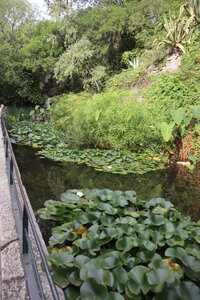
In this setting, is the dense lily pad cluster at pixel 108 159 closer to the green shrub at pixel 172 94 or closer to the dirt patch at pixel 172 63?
the green shrub at pixel 172 94

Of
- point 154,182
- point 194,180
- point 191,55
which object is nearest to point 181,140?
point 194,180

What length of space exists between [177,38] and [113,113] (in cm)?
446

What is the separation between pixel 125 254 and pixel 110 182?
2840 mm

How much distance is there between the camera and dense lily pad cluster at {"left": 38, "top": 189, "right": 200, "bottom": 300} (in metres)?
1.38

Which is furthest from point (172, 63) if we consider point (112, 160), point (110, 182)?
point (110, 182)

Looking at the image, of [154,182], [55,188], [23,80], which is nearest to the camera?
[55,188]

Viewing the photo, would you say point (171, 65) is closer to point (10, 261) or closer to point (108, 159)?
point (108, 159)

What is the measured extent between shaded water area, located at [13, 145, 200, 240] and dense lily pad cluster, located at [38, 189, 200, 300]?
1.18 metres

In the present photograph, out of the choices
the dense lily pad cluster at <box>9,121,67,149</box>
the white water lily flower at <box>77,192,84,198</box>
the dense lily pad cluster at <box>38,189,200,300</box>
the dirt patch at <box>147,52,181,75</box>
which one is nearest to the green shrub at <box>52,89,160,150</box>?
the dense lily pad cluster at <box>9,121,67,149</box>

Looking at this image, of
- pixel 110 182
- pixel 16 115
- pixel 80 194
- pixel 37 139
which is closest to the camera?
pixel 80 194

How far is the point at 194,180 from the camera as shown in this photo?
4758 mm

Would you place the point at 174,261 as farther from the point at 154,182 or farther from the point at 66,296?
the point at 154,182

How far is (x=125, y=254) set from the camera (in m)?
1.81

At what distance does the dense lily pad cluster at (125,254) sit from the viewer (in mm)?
1377
